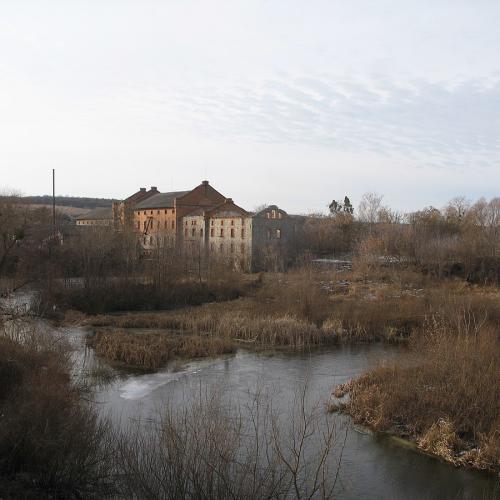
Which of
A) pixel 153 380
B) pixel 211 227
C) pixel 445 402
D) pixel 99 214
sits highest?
pixel 99 214

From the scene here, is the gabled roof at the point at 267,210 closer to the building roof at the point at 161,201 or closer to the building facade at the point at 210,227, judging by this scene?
the building facade at the point at 210,227

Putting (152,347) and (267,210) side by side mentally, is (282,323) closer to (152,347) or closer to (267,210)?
(152,347)

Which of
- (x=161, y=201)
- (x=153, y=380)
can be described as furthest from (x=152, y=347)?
(x=161, y=201)

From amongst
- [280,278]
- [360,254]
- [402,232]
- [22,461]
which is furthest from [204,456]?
[402,232]

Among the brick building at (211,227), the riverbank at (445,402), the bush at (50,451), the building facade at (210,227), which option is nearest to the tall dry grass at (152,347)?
the riverbank at (445,402)

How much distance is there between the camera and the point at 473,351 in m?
12.9

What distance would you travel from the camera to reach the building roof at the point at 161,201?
204 feet

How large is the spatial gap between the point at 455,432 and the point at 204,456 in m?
6.20

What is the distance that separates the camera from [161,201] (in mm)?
64500

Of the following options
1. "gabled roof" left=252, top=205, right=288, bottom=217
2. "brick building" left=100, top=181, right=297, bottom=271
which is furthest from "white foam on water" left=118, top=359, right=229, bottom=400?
"gabled roof" left=252, top=205, right=288, bottom=217

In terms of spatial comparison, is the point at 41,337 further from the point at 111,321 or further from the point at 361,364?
the point at 111,321

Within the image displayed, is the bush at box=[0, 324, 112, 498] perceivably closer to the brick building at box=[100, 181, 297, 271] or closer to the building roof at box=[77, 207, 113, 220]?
the brick building at box=[100, 181, 297, 271]

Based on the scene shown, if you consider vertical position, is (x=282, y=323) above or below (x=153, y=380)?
above

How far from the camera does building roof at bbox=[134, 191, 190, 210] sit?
204 ft
